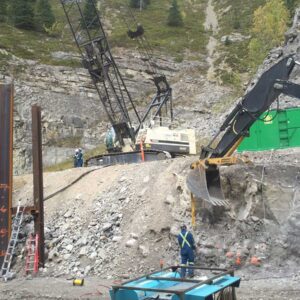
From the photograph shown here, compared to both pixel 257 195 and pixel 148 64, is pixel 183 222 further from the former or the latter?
pixel 148 64

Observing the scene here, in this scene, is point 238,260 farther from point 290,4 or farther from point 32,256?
point 290,4

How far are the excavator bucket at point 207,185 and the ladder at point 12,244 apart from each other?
560cm

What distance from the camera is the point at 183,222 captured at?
1411cm

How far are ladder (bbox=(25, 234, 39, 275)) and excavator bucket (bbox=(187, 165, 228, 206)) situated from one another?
4.97 metres

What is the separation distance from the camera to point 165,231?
14016 millimetres

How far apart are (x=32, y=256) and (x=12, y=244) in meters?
1.00

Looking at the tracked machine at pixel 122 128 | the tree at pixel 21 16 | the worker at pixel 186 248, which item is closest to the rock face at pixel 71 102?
the tracked machine at pixel 122 128

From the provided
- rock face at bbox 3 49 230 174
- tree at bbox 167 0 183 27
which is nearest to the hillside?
rock face at bbox 3 49 230 174

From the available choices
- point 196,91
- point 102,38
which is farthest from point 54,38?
point 102,38

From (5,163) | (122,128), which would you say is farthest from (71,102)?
(5,163)

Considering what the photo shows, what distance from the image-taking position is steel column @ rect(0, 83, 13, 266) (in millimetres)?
15572

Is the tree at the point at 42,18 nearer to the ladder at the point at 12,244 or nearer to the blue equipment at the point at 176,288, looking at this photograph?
the ladder at the point at 12,244

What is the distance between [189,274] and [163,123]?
1476 cm

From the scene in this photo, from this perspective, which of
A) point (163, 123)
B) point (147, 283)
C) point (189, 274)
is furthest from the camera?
point (163, 123)
